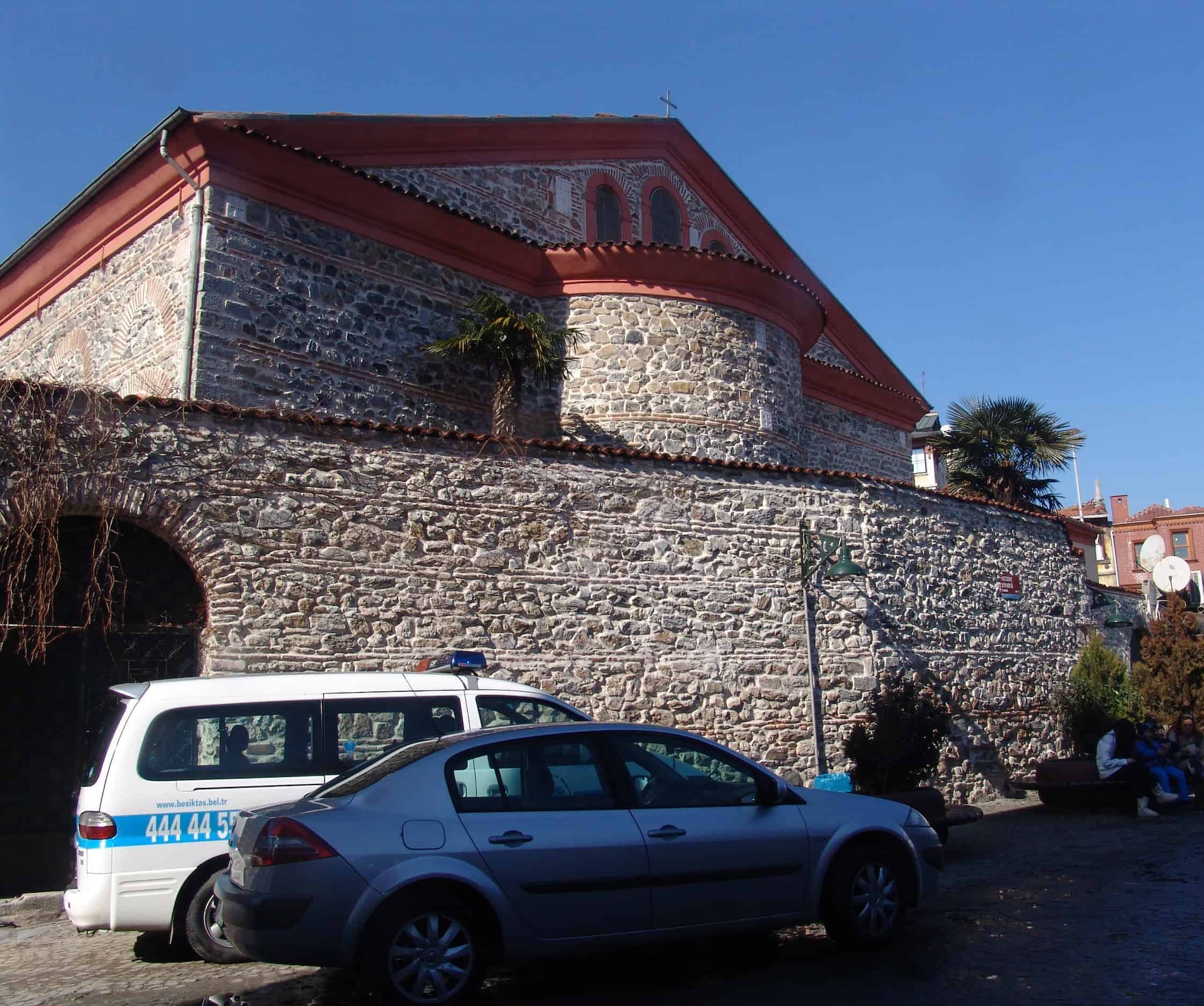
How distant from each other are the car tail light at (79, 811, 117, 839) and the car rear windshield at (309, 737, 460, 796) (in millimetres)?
1209

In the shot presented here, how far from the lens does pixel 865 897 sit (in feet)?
19.3

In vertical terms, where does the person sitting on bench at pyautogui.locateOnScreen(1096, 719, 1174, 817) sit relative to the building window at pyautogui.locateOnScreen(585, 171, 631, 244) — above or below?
below

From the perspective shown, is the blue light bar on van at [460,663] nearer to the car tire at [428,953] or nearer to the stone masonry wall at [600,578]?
the stone masonry wall at [600,578]

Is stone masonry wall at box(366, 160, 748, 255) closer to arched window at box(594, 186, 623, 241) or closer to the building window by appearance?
the building window

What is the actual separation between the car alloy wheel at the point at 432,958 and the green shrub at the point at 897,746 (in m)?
6.68

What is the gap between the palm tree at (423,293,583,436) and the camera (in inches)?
553

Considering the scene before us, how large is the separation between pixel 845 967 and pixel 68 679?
22.5 feet

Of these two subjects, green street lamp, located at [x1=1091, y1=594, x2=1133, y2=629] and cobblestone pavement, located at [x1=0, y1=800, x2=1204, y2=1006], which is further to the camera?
green street lamp, located at [x1=1091, y1=594, x2=1133, y2=629]

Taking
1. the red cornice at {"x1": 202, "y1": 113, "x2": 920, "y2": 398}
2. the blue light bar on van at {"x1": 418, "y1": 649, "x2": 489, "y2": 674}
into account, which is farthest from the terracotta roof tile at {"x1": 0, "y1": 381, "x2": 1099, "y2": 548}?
the red cornice at {"x1": 202, "y1": 113, "x2": 920, "y2": 398}

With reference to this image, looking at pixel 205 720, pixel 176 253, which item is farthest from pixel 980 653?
pixel 176 253

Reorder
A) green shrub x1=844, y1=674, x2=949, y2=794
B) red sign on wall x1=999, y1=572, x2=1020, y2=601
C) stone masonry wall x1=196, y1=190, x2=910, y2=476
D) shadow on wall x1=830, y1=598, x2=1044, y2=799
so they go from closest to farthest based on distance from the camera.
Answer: green shrub x1=844, y1=674, x2=949, y2=794, shadow on wall x1=830, y1=598, x2=1044, y2=799, stone masonry wall x1=196, y1=190, x2=910, y2=476, red sign on wall x1=999, y1=572, x2=1020, y2=601

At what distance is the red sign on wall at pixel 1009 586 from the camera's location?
48.2ft

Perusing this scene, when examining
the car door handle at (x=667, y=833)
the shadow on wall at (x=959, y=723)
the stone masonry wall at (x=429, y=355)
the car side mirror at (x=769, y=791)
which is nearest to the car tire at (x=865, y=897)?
the car side mirror at (x=769, y=791)

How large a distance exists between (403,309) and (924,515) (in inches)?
311
